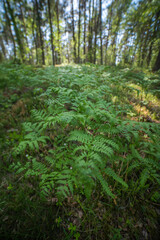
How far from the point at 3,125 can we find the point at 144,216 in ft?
12.3

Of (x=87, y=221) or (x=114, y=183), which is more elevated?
(x=114, y=183)

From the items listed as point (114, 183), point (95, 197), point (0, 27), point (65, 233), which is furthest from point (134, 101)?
point (0, 27)

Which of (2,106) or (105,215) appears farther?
(2,106)

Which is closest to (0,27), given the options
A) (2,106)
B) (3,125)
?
(2,106)

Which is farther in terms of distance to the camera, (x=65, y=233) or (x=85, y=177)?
(x=65, y=233)

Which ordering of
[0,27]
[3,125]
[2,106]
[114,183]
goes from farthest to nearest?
1. [0,27]
2. [2,106]
3. [3,125]
4. [114,183]

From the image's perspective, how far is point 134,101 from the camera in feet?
13.5

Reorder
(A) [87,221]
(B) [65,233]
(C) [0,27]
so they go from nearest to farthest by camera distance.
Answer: (B) [65,233]
(A) [87,221]
(C) [0,27]

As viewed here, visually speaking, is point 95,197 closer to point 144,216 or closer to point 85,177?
point 144,216

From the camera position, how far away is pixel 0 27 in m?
20.7

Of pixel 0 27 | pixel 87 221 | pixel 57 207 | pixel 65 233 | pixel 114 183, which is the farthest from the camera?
pixel 0 27

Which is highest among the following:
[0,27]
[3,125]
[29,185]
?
[0,27]

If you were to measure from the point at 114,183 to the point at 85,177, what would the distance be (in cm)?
117

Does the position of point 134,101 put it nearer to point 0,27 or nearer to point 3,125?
point 3,125
